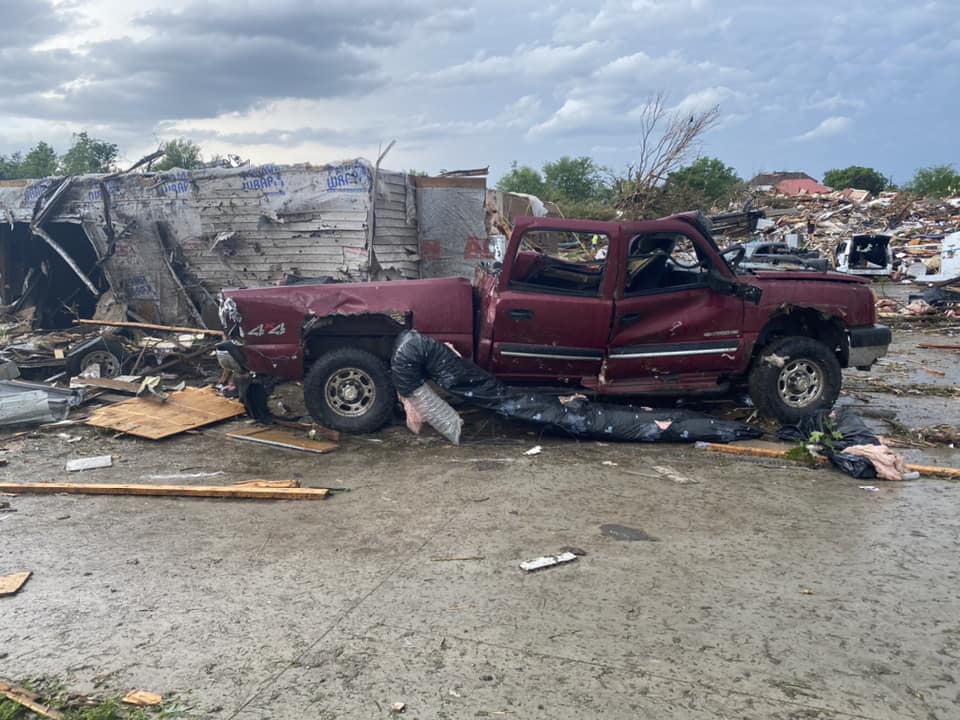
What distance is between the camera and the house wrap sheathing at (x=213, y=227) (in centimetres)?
1126

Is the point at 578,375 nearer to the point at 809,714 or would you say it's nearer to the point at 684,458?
the point at 684,458

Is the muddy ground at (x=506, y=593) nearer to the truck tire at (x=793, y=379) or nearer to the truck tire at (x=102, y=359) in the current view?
the truck tire at (x=793, y=379)

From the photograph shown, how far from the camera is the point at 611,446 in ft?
21.4

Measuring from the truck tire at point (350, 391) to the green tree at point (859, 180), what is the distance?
40.2 meters

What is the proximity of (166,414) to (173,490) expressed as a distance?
8.04 feet

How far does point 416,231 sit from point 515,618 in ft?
30.6

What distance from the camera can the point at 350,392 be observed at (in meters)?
6.87

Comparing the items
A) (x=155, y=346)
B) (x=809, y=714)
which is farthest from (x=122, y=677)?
(x=155, y=346)

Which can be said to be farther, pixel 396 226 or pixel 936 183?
pixel 936 183

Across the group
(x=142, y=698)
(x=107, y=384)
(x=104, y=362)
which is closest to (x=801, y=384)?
(x=142, y=698)

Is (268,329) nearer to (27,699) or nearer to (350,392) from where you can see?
(350,392)

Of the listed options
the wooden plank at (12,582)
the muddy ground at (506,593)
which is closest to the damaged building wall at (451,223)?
the muddy ground at (506,593)

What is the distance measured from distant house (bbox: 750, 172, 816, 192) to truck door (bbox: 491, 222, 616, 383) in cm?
3068

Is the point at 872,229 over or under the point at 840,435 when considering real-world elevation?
over
